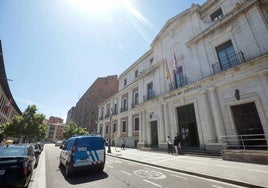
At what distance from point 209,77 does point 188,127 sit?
554 centimetres

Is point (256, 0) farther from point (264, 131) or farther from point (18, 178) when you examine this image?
point (18, 178)

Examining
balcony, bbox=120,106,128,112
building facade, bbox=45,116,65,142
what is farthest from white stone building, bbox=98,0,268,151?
building facade, bbox=45,116,65,142

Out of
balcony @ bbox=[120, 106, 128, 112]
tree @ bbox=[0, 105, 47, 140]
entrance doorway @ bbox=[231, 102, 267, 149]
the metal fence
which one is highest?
balcony @ bbox=[120, 106, 128, 112]

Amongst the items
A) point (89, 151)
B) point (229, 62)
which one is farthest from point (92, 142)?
point (229, 62)

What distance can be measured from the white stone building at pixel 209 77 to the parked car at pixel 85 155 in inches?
371

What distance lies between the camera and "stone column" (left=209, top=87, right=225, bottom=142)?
36.5ft

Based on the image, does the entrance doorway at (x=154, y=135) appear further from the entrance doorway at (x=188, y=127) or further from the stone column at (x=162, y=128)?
the entrance doorway at (x=188, y=127)

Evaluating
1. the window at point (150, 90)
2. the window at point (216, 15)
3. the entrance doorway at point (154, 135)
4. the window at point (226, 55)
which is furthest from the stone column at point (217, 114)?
the window at point (150, 90)

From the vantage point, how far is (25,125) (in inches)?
999

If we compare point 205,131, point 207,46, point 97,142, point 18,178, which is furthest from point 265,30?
point 18,178

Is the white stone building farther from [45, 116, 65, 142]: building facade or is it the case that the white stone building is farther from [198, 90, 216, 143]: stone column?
[45, 116, 65, 142]: building facade

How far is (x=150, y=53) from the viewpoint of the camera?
2298 centimetres

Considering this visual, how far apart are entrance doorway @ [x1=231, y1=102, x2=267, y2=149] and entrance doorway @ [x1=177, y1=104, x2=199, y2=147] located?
3851 millimetres

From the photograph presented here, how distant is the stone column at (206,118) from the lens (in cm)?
1172
